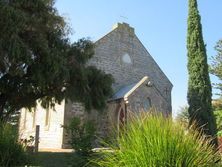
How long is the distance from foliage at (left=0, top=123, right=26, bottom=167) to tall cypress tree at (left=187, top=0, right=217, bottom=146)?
1044cm

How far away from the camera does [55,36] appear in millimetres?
18172

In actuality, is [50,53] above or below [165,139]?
above

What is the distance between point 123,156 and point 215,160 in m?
1.45

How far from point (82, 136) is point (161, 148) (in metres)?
5.51

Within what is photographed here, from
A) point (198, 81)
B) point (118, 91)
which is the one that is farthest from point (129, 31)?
point (198, 81)

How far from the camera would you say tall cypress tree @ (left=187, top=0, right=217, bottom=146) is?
17922mm

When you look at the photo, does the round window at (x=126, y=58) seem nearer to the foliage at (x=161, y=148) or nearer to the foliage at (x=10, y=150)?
the foliage at (x=10, y=150)

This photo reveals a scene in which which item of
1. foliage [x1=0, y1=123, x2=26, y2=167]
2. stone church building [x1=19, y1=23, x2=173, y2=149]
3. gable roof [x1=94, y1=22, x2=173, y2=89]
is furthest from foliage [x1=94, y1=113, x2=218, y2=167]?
gable roof [x1=94, y1=22, x2=173, y2=89]

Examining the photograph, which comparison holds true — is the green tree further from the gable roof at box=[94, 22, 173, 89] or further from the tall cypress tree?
the gable roof at box=[94, 22, 173, 89]

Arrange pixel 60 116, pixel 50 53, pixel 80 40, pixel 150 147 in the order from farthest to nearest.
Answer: pixel 60 116, pixel 80 40, pixel 50 53, pixel 150 147

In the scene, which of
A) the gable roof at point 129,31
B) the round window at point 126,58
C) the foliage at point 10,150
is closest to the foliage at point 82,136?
the foliage at point 10,150

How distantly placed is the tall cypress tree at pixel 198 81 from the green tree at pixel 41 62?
502 centimetres

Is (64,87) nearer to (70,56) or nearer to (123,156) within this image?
(70,56)

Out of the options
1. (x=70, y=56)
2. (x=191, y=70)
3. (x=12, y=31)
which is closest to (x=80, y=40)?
(x=70, y=56)
